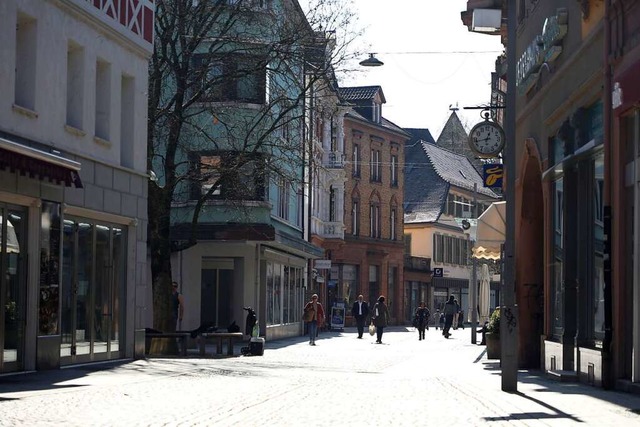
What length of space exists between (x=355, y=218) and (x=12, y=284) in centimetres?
5920

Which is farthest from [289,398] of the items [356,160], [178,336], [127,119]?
[356,160]

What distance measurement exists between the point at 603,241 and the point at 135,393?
24.4ft

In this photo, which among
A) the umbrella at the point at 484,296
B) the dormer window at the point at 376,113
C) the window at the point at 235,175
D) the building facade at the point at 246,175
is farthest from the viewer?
the dormer window at the point at 376,113

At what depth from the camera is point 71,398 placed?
1556cm

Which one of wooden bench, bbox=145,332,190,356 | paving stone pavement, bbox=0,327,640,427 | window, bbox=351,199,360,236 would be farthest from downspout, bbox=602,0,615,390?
window, bbox=351,199,360,236

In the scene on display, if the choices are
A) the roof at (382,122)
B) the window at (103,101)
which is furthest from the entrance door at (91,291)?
the roof at (382,122)

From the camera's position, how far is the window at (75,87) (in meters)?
23.2

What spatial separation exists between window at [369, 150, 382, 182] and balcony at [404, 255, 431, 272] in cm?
699

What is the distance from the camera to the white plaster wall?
20078mm

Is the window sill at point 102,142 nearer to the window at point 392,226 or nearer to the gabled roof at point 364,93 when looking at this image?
the gabled roof at point 364,93

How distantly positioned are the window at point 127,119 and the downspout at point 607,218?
10.3m

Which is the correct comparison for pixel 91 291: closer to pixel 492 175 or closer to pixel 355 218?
pixel 492 175

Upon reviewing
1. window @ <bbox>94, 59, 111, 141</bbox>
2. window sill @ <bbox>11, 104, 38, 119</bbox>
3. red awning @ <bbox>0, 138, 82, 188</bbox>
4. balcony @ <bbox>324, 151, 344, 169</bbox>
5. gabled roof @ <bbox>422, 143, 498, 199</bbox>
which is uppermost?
gabled roof @ <bbox>422, 143, 498, 199</bbox>

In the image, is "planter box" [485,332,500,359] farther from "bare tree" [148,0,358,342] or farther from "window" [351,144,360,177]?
"window" [351,144,360,177]
